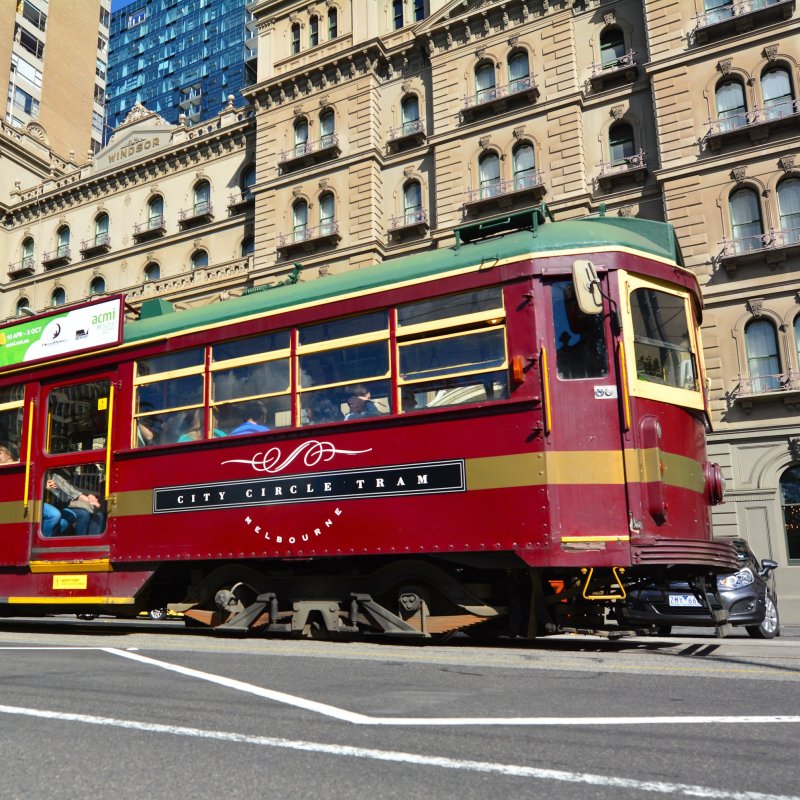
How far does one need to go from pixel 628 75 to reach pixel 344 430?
23.2 meters

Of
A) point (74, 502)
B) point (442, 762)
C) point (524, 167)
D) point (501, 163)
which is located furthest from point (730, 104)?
point (442, 762)

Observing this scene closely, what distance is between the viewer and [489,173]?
93.7ft

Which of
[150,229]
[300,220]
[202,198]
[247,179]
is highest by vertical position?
[247,179]

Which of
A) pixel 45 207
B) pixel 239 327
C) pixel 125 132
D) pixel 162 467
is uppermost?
pixel 125 132

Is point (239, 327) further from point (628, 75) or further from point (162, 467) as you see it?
point (628, 75)

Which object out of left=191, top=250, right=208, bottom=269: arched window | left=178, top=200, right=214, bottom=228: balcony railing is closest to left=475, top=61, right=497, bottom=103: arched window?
left=178, top=200, right=214, bottom=228: balcony railing

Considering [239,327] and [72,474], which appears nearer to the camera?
[239,327]

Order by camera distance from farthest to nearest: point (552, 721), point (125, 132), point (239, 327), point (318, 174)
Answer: point (125, 132)
point (318, 174)
point (239, 327)
point (552, 721)

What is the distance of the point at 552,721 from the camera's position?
4324 mm

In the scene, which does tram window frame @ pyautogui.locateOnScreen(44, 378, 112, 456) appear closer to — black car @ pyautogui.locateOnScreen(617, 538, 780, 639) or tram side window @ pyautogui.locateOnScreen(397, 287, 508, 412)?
tram side window @ pyautogui.locateOnScreen(397, 287, 508, 412)

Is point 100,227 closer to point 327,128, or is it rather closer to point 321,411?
point 327,128

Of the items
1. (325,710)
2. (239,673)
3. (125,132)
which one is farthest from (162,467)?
(125,132)

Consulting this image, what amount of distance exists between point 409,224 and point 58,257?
19680 mm

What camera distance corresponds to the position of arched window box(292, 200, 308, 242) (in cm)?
3139
